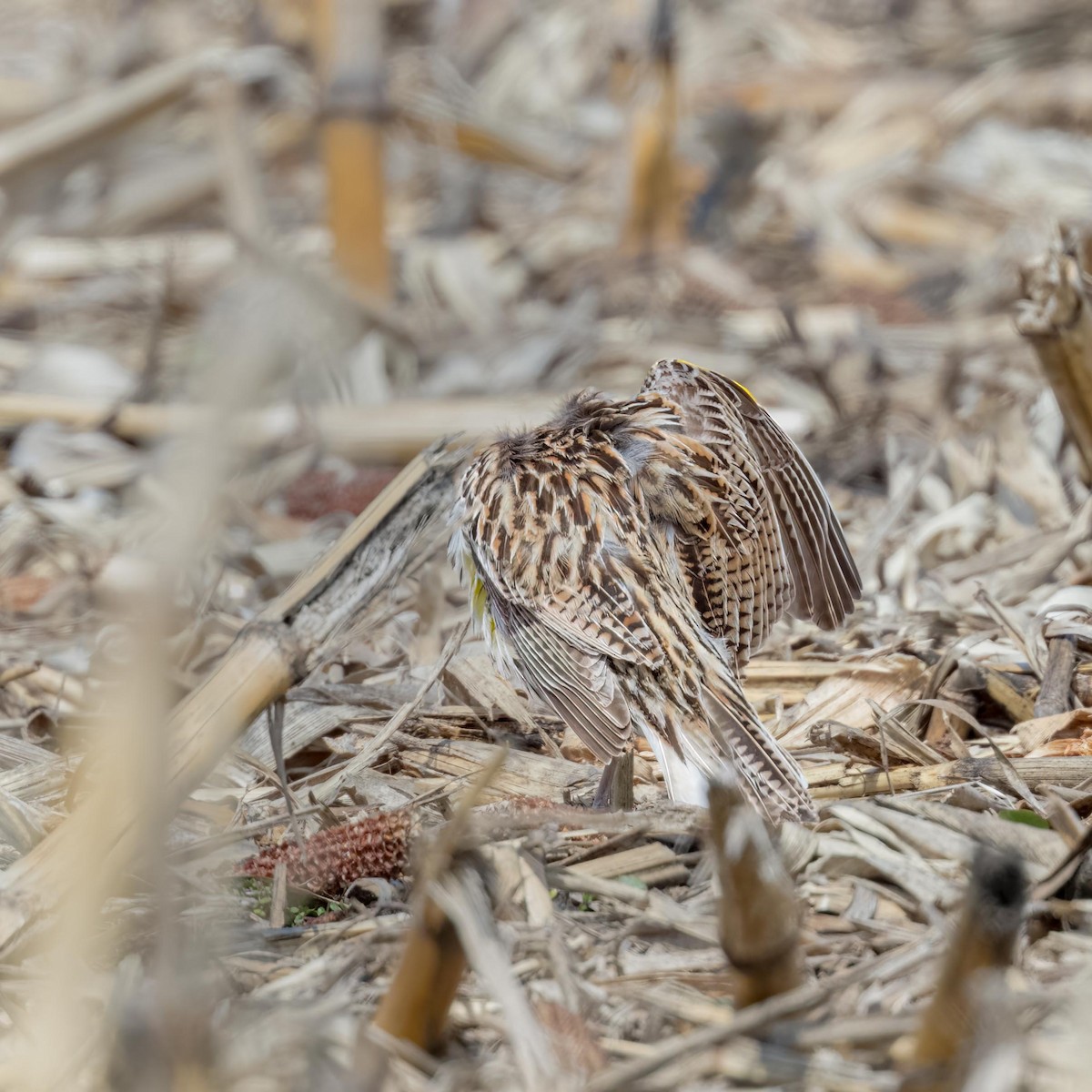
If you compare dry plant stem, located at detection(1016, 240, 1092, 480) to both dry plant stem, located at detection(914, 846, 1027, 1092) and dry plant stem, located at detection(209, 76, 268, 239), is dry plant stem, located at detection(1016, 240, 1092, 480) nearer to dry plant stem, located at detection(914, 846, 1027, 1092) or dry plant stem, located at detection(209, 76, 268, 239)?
dry plant stem, located at detection(914, 846, 1027, 1092)

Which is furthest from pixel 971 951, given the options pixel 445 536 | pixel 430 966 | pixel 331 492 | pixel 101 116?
pixel 101 116

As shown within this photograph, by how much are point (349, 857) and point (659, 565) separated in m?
1.02

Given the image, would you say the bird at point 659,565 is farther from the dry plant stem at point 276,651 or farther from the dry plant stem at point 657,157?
the dry plant stem at point 657,157

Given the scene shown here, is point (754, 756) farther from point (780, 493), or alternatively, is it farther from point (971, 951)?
point (971, 951)

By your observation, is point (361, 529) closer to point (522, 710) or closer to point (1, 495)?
point (522, 710)

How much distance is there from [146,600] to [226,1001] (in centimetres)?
143

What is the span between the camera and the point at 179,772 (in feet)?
8.87

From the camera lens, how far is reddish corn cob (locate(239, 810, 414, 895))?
283 cm

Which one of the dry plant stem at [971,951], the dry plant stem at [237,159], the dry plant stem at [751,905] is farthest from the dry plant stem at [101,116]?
the dry plant stem at [971,951]

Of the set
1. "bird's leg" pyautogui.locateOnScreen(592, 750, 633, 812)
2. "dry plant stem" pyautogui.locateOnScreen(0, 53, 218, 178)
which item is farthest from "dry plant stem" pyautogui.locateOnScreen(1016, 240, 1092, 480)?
"dry plant stem" pyautogui.locateOnScreen(0, 53, 218, 178)

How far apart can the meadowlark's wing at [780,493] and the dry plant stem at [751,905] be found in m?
1.69

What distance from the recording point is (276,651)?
302cm

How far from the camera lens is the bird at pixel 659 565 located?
10.3 ft

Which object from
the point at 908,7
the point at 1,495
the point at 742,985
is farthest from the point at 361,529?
the point at 908,7
